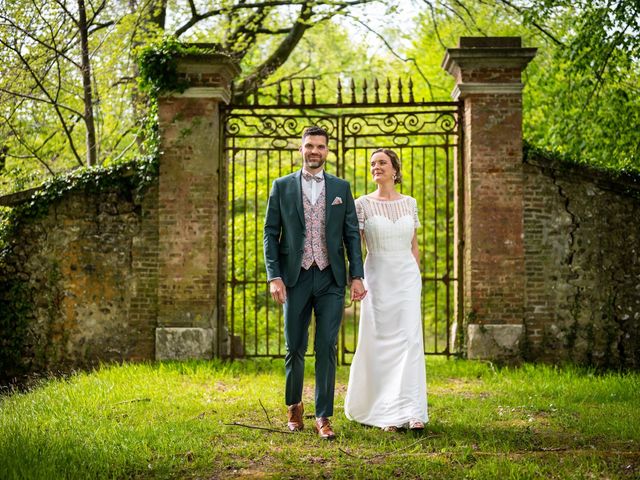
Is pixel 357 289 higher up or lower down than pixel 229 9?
lower down

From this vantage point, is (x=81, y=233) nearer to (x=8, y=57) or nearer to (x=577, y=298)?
(x=8, y=57)

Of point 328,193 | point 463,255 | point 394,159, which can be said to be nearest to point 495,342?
point 463,255

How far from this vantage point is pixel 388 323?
5.34 meters

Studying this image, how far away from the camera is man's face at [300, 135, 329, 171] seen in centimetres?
500

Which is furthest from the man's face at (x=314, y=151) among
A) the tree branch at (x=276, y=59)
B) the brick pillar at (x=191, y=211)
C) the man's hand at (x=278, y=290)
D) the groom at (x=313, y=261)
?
the tree branch at (x=276, y=59)

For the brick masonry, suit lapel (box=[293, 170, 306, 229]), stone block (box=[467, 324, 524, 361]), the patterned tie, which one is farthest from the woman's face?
stone block (box=[467, 324, 524, 361])

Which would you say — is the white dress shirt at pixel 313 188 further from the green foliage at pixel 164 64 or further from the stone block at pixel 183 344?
the green foliage at pixel 164 64

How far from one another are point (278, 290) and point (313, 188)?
29.8 inches

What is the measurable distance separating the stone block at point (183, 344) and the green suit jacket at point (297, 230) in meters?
3.32

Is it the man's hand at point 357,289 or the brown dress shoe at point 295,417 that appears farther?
the brown dress shoe at point 295,417

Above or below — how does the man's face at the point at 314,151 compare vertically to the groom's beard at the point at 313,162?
above

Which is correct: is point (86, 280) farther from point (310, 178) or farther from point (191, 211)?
point (310, 178)

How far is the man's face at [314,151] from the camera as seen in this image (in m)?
5.00

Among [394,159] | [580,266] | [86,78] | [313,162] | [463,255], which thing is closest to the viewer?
[313,162]
